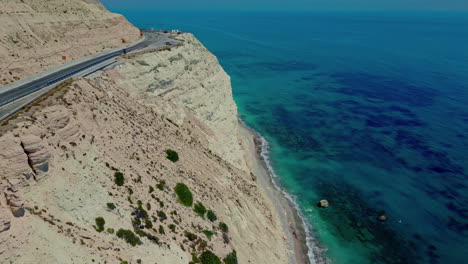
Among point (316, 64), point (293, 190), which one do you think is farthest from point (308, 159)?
point (316, 64)

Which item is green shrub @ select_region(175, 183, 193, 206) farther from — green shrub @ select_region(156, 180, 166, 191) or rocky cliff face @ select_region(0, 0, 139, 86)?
rocky cliff face @ select_region(0, 0, 139, 86)

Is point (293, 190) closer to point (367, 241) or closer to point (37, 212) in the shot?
point (367, 241)

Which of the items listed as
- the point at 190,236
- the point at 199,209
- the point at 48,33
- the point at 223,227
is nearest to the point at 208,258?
the point at 190,236

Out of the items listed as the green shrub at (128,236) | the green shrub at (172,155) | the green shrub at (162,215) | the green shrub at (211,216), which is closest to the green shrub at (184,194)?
the green shrub at (211,216)

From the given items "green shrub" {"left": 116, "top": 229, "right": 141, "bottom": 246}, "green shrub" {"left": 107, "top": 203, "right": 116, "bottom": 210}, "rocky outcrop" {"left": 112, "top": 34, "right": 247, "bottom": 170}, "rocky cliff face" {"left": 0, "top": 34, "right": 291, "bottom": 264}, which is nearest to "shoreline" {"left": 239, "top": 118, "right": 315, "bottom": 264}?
"rocky cliff face" {"left": 0, "top": 34, "right": 291, "bottom": 264}

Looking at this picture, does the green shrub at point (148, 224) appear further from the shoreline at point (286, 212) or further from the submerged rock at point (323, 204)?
the submerged rock at point (323, 204)

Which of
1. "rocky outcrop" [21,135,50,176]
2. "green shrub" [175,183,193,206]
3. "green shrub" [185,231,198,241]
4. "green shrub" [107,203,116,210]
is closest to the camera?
"rocky outcrop" [21,135,50,176]
